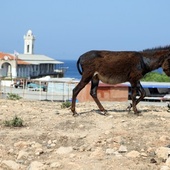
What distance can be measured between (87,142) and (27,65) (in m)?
72.1

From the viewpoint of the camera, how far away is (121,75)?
12.4 meters

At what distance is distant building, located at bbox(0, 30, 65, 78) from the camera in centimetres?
7512

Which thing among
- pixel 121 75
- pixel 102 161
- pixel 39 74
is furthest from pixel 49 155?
pixel 39 74

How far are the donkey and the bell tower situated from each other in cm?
8911

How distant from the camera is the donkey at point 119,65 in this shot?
1238 cm

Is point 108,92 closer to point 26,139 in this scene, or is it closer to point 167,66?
point 167,66

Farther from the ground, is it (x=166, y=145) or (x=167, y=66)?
(x=167, y=66)

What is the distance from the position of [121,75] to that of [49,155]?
15.0 ft

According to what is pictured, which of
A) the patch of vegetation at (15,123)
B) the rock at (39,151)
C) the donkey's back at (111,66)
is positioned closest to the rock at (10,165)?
the rock at (39,151)

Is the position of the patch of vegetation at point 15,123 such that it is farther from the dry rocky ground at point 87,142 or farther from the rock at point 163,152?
the rock at point 163,152

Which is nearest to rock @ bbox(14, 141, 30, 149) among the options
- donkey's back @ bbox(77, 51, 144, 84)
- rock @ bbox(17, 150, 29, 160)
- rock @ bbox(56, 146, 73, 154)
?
rock @ bbox(17, 150, 29, 160)

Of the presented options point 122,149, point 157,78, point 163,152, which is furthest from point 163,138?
point 157,78

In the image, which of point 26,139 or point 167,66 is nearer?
point 26,139

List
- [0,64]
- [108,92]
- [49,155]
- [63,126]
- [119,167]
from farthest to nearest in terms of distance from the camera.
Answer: [0,64], [108,92], [63,126], [49,155], [119,167]
